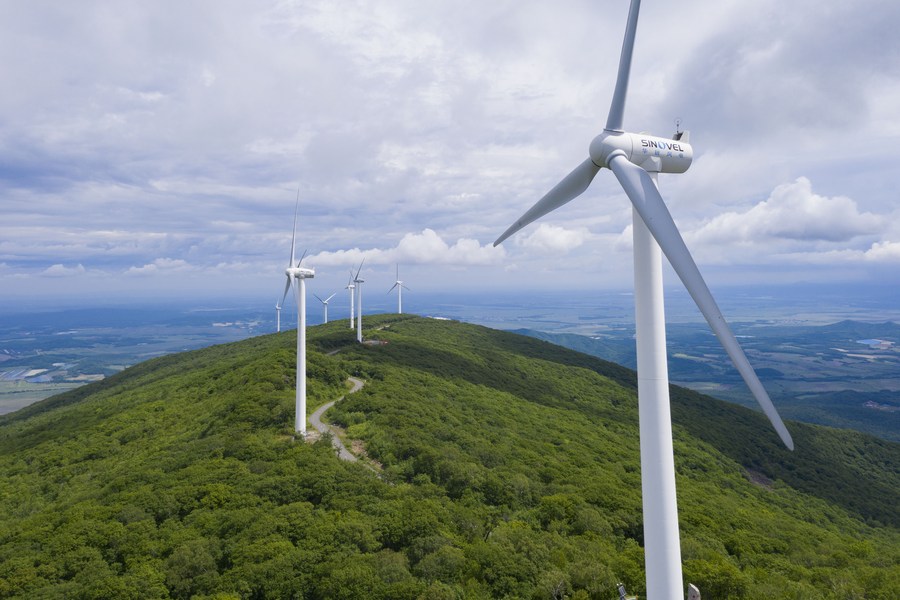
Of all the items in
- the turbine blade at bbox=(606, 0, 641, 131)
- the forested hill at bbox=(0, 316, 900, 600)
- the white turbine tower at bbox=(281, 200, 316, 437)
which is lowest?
the forested hill at bbox=(0, 316, 900, 600)

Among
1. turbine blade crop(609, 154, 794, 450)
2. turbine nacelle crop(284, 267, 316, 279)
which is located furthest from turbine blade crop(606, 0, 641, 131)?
turbine nacelle crop(284, 267, 316, 279)

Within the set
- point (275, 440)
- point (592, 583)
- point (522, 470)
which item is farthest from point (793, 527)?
point (275, 440)

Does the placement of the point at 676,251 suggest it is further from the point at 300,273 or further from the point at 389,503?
the point at 300,273

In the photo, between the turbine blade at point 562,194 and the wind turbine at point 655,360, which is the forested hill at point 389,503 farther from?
the turbine blade at point 562,194

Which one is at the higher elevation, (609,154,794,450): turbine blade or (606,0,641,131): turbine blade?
(606,0,641,131): turbine blade

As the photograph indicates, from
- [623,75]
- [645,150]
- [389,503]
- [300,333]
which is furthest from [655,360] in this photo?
[300,333]

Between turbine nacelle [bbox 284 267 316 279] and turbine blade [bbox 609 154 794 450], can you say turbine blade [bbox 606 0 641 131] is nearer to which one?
turbine blade [bbox 609 154 794 450]

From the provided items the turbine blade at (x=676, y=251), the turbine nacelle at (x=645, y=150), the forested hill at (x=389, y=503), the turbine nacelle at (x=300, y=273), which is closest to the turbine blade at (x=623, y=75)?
the turbine nacelle at (x=645, y=150)
